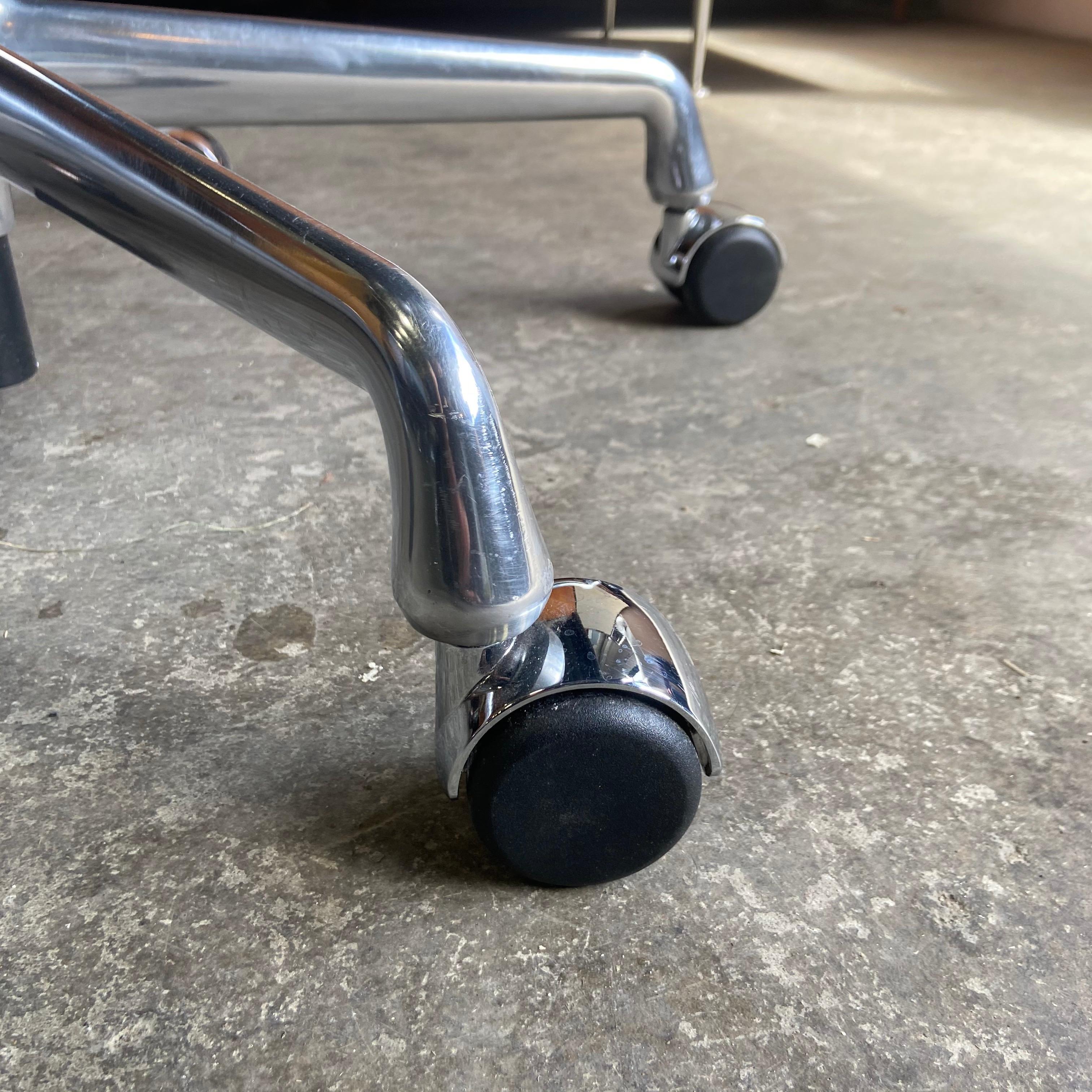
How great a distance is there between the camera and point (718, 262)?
137 cm

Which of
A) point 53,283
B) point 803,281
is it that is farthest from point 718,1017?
point 53,283

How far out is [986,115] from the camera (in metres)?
2.92

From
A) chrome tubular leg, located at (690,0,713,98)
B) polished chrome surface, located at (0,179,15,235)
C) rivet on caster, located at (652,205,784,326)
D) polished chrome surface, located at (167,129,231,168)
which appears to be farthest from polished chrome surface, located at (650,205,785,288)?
chrome tubular leg, located at (690,0,713,98)

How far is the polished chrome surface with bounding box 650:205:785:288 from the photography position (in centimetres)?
136

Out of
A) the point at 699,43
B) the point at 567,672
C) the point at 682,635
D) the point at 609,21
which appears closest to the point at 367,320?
the point at 567,672

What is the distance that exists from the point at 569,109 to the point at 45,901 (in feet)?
3.29

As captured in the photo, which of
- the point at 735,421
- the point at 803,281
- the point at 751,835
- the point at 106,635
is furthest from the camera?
the point at 803,281

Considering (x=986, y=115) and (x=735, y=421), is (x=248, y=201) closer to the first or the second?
(x=735, y=421)

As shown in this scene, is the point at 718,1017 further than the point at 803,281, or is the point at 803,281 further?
the point at 803,281

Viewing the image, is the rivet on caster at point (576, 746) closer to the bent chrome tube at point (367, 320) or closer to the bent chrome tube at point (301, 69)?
the bent chrome tube at point (367, 320)

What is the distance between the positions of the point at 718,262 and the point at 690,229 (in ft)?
0.19

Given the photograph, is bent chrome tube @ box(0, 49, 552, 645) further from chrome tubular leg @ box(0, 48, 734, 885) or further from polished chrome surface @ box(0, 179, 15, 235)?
polished chrome surface @ box(0, 179, 15, 235)

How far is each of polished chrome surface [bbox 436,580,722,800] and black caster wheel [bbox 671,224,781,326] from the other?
0.88 m

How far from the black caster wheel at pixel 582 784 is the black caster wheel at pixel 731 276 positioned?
941 mm
